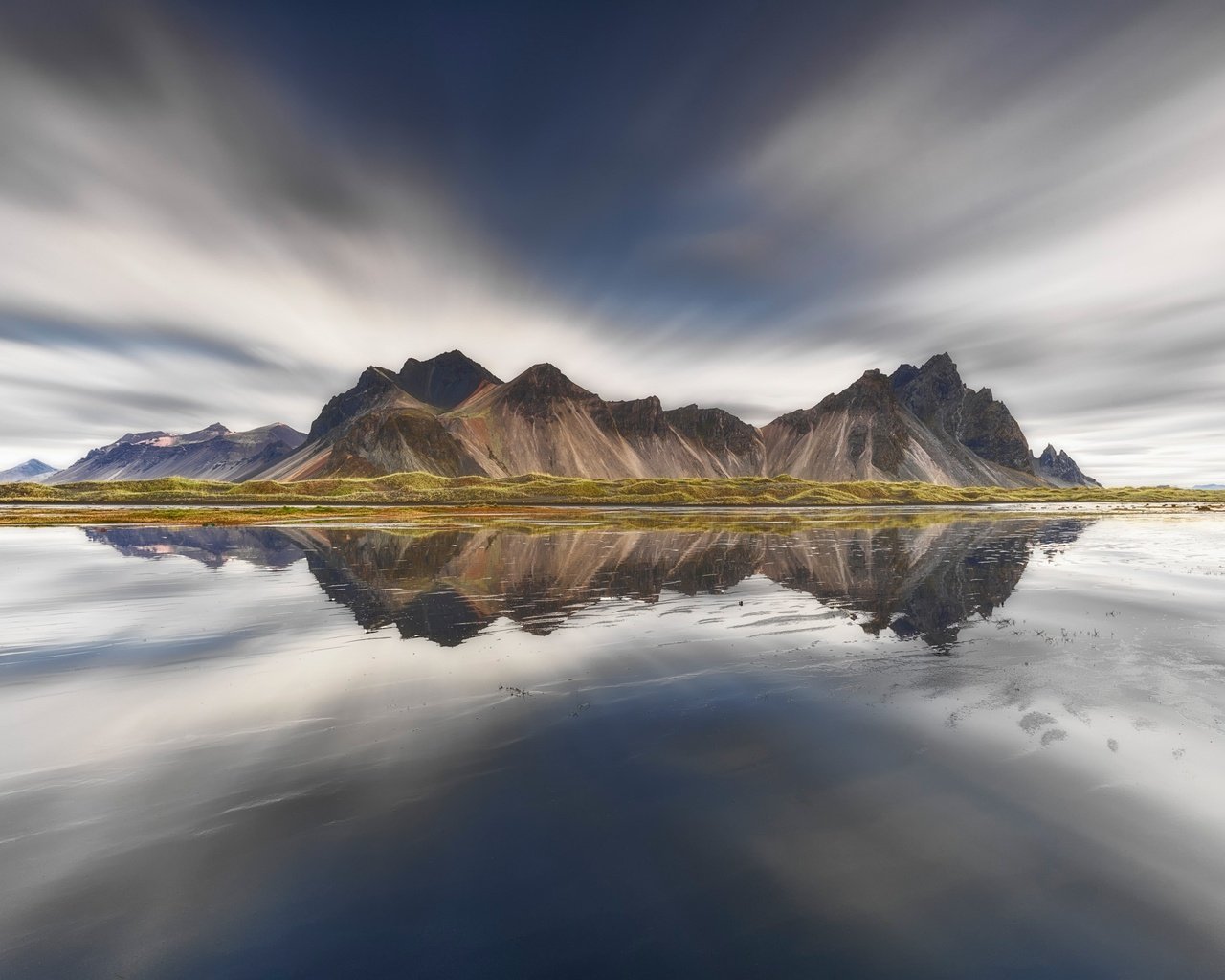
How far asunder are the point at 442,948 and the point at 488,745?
4.83 metres

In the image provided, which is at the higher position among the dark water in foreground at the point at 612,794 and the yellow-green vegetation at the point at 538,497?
the yellow-green vegetation at the point at 538,497

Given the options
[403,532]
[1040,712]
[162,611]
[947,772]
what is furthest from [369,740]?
[403,532]

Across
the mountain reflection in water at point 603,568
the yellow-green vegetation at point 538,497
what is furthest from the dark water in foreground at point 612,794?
the yellow-green vegetation at point 538,497

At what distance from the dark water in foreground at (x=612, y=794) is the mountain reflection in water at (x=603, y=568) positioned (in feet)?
2.89

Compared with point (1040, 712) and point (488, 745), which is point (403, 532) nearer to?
point (488, 745)

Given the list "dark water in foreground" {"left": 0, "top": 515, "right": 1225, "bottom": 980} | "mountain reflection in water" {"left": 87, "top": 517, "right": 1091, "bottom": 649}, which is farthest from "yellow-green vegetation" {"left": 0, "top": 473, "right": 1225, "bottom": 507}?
"dark water in foreground" {"left": 0, "top": 515, "right": 1225, "bottom": 980}

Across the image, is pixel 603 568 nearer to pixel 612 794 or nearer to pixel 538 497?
pixel 612 794

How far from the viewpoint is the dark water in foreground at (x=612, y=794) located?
19.8ft

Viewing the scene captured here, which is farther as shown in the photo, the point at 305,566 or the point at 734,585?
the point at 305,566

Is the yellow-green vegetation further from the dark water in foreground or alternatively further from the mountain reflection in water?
the dark water in foreground

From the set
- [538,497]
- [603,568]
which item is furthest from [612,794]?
[538,497]

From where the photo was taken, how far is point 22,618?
21.4m

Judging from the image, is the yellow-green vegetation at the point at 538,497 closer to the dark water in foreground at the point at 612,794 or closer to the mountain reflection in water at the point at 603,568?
the mountain reflection in water at the point at 603,568

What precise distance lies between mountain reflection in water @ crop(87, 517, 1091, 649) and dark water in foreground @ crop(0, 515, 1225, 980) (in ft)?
2.89
